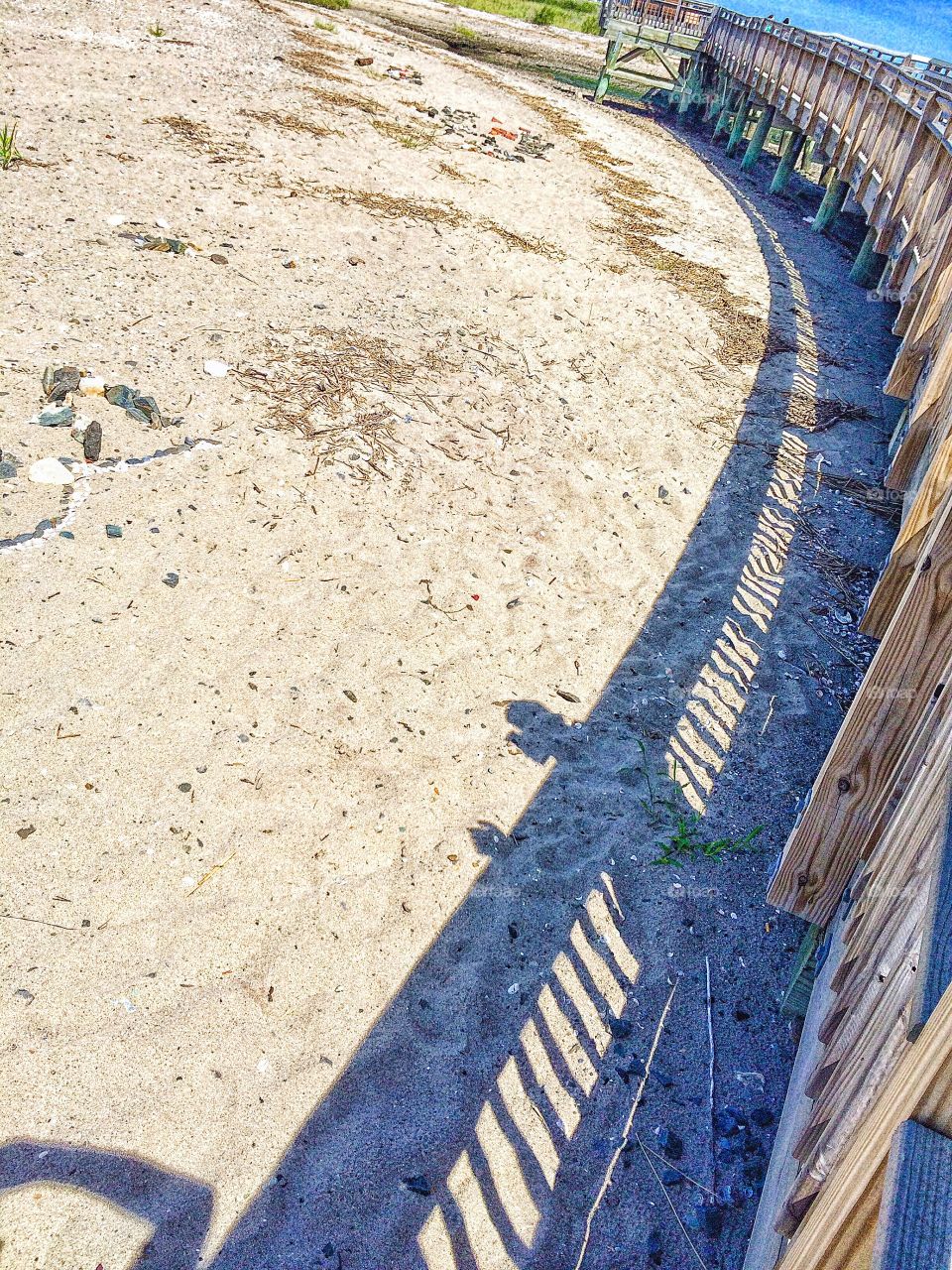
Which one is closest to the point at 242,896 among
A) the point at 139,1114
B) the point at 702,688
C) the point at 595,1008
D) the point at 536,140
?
the point at 139,1114

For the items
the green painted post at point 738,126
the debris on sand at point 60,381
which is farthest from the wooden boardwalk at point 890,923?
the green painted post at point 738,126

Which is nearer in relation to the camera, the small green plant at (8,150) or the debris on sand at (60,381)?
the debris on sand at (60,381)

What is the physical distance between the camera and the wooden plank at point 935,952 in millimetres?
1066

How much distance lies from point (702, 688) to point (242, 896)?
288 cm

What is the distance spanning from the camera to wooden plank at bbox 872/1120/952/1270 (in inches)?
33.7

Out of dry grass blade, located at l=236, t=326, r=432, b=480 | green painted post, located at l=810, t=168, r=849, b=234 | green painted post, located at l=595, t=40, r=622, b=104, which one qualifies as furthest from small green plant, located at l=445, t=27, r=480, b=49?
dry grass blade, located at l=236, t=326, r=432, b=480

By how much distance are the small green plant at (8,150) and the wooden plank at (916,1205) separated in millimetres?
9764

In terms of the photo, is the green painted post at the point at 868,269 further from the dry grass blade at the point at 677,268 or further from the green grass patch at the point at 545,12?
the green grass patch at the point at 545,12

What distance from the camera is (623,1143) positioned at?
119 inches

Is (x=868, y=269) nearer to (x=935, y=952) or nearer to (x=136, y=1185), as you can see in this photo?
(x=935, y=952)

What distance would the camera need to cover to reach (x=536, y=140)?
47.8 ft

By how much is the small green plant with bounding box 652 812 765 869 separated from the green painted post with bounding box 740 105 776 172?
773 inches

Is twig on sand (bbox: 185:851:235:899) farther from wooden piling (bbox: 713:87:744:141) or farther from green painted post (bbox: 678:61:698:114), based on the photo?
green painted post (bbox: 678:61:698:114)

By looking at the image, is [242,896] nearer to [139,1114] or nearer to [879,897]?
[139,1114]
